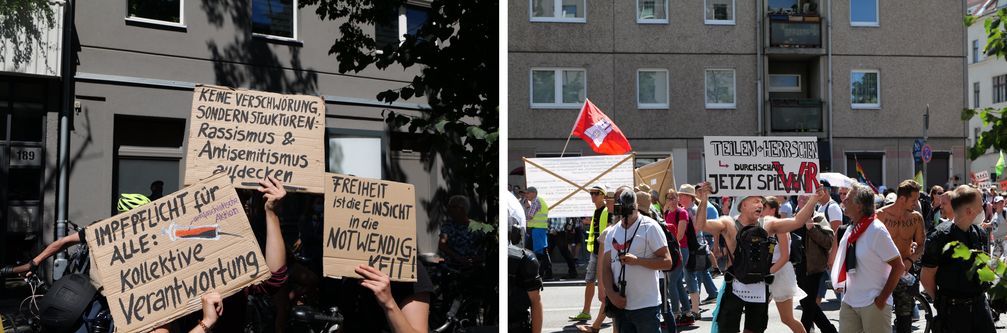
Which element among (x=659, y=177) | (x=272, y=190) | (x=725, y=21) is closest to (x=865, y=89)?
(x=725, y=21)

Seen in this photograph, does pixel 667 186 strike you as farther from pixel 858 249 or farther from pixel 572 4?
pixel 572 4

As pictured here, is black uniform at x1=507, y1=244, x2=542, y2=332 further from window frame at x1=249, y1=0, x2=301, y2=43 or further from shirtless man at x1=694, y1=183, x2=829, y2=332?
shirtless man at x1=694, y1=183, x2=829, y2=332

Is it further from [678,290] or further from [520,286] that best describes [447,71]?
[678,290]

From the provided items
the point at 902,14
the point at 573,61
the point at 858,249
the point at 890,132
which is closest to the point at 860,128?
the point at 890,132

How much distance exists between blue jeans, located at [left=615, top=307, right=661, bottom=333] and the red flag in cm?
418

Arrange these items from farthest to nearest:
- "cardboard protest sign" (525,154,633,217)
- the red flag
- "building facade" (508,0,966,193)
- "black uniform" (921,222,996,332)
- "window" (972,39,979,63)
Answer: "window" (972,39,979,63) → "building facade" (508,0,966,193) → the red flag → "cardboard protest sign" (525,154,633,217) → "black uniform" (921,222,996,332)

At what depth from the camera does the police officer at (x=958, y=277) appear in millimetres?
5105

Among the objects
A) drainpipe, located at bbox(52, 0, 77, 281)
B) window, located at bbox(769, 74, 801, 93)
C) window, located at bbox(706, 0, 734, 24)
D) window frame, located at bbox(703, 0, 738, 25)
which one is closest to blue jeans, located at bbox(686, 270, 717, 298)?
drainpipe, located at bbox(52, 0, 77, 281)

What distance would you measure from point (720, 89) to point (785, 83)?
2333mm

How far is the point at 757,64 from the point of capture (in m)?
22.2

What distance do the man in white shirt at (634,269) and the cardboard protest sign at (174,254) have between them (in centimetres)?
304

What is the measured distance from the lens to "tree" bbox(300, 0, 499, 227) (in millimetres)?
2701

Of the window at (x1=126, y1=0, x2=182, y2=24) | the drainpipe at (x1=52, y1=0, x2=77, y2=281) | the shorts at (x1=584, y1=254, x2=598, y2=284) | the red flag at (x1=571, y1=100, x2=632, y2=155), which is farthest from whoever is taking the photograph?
the red flag at (x1=571, y1=100, x2=632, y2=155)

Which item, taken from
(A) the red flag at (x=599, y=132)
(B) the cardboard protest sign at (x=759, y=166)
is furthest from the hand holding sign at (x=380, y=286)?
(A) the red flag at (x=599, y=132)
